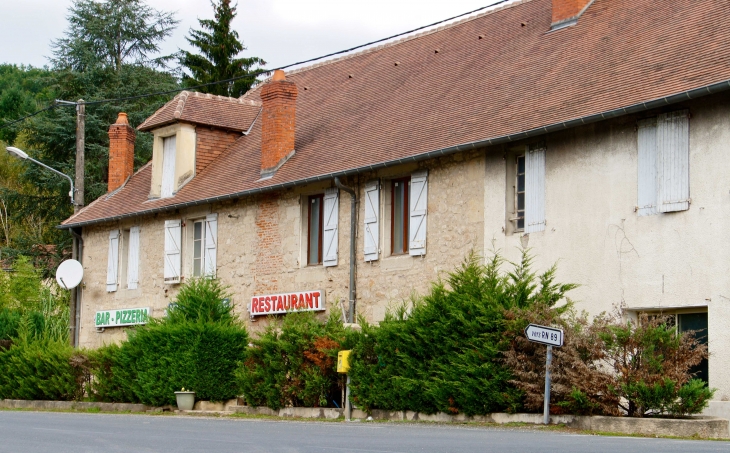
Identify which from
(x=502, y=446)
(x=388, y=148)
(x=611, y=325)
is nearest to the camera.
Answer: (x=502, y=446)

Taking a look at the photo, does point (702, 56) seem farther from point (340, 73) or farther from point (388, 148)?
point (340, 73)

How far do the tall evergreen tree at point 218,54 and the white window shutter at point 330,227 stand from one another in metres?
24.7

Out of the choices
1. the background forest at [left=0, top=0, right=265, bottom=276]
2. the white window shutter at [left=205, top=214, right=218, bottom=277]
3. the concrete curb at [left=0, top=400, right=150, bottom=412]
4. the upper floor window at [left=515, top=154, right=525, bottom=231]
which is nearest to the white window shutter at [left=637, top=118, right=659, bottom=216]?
the upper floor window at [left=515, top=154, right=525, bottom=231]

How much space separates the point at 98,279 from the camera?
2908cm

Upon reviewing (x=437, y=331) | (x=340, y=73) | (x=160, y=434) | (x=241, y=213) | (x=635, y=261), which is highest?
(x=340, y=73)

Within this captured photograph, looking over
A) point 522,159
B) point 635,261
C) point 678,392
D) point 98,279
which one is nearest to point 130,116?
Answer: point 98,279

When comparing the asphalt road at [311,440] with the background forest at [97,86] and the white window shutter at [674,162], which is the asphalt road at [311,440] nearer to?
the white window shutter at [674,162]

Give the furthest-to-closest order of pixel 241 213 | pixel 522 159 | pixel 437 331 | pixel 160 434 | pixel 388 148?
pixel 241 213, pixel 388 148, pixel 522 159, pixel 437 331, pixel 160 434

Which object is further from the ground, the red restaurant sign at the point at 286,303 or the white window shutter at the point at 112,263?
the white window shutter at the point at 112,263

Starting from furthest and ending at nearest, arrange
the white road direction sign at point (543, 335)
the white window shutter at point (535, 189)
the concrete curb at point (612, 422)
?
1. the white window shutter at point (535, 189)
2. the white road direction sign at point (543, 335)
3. the concrete curb at point (612, 422)

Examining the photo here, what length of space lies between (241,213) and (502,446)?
595 inches

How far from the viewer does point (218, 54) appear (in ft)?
155

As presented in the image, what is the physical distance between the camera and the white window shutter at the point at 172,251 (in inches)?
1033

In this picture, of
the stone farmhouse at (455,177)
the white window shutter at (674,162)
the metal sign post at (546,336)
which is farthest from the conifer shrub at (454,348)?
the white window shutter at (674,162)
